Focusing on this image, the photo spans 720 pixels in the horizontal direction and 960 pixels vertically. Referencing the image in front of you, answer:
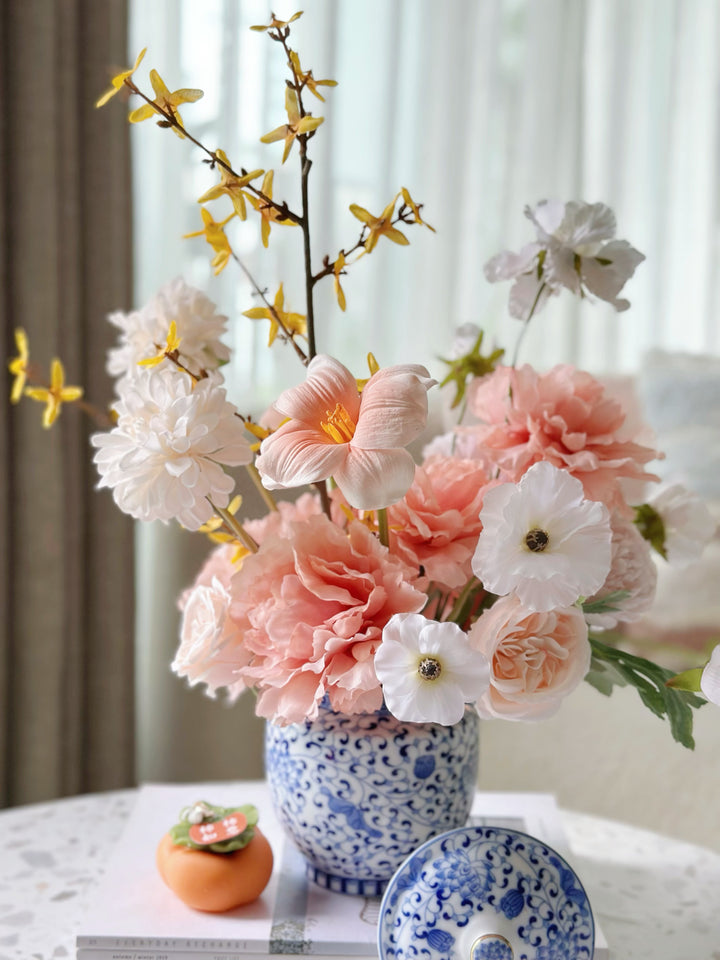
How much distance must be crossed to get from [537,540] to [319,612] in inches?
6.1

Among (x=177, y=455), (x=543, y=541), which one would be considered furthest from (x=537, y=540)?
(x=177, y=455)

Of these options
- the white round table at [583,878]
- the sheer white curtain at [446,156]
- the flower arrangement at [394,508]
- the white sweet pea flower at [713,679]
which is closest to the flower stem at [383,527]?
the flower arrangement at [394,508]

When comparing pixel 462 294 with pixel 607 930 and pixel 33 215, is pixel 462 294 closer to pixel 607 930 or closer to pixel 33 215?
pixel 33 215

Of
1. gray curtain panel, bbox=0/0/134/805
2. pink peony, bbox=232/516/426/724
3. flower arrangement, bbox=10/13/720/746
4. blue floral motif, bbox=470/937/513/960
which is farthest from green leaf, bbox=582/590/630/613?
gray curtain panel, bbox=0/0/134/805

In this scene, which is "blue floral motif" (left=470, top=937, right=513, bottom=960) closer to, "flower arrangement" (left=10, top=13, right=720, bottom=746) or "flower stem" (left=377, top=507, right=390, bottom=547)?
"flower arrangement" (left=10, top=13, right=720, bottom=746)

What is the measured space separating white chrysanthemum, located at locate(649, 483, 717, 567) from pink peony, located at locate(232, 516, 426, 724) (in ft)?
0.81

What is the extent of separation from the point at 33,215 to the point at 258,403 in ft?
1.69

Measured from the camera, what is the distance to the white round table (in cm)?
80

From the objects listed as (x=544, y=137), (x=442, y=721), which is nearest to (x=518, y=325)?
(x=544, y=137)

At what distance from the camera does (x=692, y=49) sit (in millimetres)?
2355

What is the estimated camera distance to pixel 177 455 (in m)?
0.60

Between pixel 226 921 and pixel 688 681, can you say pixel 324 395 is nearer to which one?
pixel 688 681

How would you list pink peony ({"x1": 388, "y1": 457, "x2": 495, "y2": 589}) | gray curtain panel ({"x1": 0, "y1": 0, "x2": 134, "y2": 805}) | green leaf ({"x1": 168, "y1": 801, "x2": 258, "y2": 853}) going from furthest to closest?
gray curtain panel ({"x1": 0, "y1": 0, "x2": 134, "y2": 805}) < green leaf ({"x1": 168, "y1": 801, "x2": 258, "y2": 853}) < pink peony ({"x1": 388, "y1": 457, "x2": 495, "y2": 589})

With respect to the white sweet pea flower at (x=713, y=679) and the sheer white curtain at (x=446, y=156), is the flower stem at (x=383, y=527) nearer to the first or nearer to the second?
the white sweet pea flower at (x=713, y=679)
